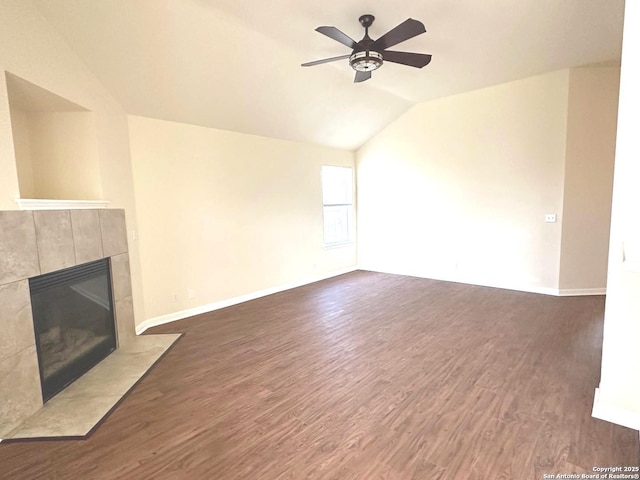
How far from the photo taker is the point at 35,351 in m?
2.32

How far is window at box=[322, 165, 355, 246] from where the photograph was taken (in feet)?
21.6

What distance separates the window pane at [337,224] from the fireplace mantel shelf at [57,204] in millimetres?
4034

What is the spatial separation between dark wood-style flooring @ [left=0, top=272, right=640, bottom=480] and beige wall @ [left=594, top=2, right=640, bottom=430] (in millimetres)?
188

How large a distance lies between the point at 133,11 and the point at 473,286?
18.5ft

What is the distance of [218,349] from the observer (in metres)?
3.31

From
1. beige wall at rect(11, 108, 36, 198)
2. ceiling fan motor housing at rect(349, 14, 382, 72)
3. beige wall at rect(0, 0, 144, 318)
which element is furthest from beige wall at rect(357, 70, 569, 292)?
beige wall at rect(11, 108, 36, 198)

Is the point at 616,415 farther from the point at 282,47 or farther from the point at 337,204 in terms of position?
the point at 337,204

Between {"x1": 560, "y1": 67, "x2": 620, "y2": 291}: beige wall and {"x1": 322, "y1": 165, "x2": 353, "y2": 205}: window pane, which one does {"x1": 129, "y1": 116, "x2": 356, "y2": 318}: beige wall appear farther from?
{"x1": 560, "y1": 67, "x2": 620, "y2": 291}: beige wall

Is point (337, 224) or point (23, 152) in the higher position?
point (23, 152)

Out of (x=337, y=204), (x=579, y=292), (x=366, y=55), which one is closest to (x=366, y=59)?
(x=366, y=55)

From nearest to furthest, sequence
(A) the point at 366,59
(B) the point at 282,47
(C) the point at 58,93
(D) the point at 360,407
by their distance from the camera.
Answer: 1. (D) the point at 360,407
2. (C) the point at 58,93
3. (A) the point at 366,59
4. (B) the point at 282,47

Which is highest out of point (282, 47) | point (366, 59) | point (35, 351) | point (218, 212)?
point (282, 47)

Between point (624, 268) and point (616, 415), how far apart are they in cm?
98

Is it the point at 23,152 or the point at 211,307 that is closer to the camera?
the point at 23,152
